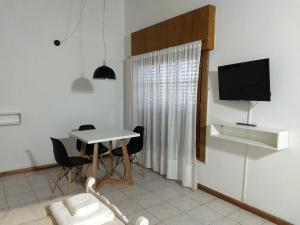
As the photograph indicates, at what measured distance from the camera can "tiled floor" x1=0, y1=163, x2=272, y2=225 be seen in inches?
106

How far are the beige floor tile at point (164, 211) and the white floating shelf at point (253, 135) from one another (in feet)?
3.49

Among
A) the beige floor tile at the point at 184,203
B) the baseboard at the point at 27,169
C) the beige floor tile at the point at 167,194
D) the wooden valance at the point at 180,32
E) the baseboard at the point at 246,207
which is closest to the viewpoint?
the baseboard at the point at 246,207

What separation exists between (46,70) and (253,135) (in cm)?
351

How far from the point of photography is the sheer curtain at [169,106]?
3.35 m

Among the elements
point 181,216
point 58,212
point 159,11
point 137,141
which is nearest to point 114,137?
point 137,141

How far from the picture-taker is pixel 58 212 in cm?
156

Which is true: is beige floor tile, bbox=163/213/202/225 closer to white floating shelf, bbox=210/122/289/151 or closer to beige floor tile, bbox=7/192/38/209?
white floating shelf, bbox=210/122/289/151

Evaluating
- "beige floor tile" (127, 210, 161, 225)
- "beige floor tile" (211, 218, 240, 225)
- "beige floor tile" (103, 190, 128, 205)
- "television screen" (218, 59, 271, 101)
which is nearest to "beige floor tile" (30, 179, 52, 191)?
"beige floor tile" (103, 190, 128, 205)

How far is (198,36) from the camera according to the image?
318 cm

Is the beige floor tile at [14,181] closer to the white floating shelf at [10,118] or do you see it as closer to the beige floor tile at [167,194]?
the white floating shelf at [10,118]

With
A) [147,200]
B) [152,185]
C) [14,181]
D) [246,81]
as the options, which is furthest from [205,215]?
[14,181]

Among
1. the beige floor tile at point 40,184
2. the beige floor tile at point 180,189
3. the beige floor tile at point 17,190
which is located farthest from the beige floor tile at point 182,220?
the beige floor tile at point 17,190

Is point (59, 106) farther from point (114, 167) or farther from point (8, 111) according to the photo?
point (114, 167)

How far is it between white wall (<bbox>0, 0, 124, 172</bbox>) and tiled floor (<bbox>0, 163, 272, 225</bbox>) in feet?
2.30
